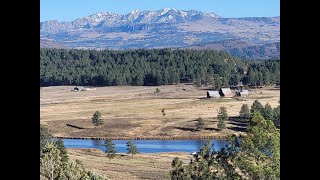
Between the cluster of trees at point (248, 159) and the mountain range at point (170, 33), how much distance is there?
67814mm

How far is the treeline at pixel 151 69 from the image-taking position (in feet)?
122

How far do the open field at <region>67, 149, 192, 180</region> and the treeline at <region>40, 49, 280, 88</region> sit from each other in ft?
59.2

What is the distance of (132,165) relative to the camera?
16344 millimetres

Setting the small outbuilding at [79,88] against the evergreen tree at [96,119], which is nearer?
the evergreen tree at [96,119]

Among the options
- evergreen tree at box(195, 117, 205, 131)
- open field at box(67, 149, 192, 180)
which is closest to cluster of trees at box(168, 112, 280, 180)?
open field at box(67, 149, 192, 180)

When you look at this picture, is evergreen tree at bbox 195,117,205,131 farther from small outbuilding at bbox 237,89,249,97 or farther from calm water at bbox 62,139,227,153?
small outbuilding at bbox 237,89,249,97

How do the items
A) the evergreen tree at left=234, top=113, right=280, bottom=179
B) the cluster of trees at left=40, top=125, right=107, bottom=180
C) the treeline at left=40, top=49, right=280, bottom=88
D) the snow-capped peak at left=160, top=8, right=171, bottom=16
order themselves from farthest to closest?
1. the snow-capped peak at left=160, top=8, right=171, bottom=16
2. the treeline at left=40, top=49, right=280, bottom=88
3. the cluster of trees at left=40, top=125, right=107, bottom=180
4. the evergreen tree at left=234, top=113, right=280, bottom=179

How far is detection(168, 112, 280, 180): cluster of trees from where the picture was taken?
20.8ft

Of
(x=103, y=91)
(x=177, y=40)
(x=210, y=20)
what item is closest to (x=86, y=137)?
(x=103, y=91)

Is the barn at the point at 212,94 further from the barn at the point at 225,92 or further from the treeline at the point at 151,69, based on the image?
the treeline at the point at 151,69

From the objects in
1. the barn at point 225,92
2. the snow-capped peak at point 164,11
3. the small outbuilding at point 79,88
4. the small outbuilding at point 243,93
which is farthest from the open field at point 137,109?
the snow-capped peak at point 164,11

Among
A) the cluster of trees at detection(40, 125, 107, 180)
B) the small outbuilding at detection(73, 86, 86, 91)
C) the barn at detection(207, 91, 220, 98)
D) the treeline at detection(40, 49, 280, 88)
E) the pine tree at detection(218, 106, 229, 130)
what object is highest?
the treeline at detection(40, 49, 280, 88)
